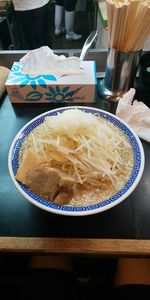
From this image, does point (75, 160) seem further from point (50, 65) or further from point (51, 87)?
point (50, 65)

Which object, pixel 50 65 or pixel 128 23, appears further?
pixel 50 65

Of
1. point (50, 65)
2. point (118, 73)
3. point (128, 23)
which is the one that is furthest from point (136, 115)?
point (50, 65)

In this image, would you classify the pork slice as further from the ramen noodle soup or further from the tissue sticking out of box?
the tissue sticking out of box

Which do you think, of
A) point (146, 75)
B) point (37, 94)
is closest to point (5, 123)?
point (37, 94)

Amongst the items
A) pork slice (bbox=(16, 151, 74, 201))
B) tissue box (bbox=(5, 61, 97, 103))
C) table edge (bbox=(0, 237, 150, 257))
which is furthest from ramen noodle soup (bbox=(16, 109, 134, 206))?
tissue box (bbox=(5, 61, 97, 103))

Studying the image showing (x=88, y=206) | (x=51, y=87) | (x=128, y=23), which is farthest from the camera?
(x=51, y=87)

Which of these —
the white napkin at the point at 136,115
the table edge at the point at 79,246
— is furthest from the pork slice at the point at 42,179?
the white napkin at the point at 136,115
